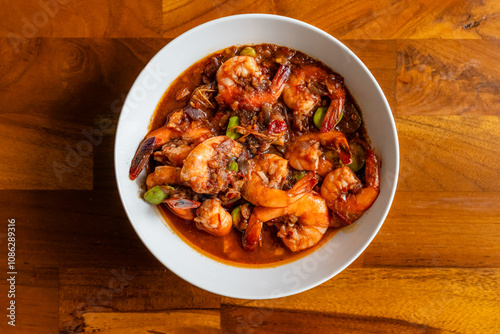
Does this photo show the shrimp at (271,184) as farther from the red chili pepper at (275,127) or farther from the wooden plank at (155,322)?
the wooden plank at (155,322)

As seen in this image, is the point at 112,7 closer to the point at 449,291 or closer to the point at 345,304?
the point at 345,304

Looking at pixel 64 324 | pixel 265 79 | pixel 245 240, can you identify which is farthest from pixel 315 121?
pixel 64 324

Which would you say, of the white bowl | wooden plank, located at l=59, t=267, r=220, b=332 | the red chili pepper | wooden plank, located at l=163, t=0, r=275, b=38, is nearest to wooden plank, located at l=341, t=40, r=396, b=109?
the white bowl

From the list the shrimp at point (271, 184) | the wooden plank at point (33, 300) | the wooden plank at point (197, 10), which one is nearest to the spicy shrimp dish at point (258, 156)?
the shrimp at point (271, 184)

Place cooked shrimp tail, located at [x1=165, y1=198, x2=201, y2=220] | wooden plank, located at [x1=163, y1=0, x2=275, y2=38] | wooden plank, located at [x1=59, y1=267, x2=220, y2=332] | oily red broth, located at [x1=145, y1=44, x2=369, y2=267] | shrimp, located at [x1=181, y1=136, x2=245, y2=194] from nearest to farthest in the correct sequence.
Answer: shrimp, located at [x1=181, y1=136, x2=245, y2=194], cooked shrimp tail, located at [x1=165, y1=198, x2=201, y2=220], oily red broth, located at [x1=145, y1=44, x2=369, y2=267], wooden plank, located at [x1=163, y1=0, x2=275, y2=38], wooden plank, located at [x1=59, y1=267, x2=220, y2=332]

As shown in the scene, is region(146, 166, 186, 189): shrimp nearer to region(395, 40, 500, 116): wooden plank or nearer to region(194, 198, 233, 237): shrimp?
region(194, 198, 233, 237): shrimp

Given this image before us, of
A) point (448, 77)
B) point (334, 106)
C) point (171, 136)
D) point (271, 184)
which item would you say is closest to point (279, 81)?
point (334, 106)
